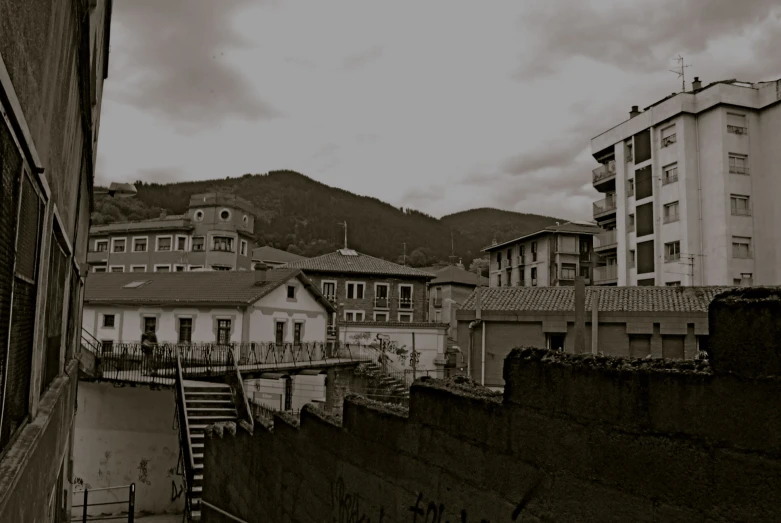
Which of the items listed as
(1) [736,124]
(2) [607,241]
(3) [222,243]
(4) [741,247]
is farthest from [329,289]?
(1) [736,124]

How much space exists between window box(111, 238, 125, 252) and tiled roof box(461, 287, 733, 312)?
4192cm

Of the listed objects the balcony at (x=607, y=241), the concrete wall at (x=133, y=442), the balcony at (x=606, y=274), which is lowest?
the concrete wall at (x=133, y=442)

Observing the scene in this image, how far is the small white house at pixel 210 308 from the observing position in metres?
31.0

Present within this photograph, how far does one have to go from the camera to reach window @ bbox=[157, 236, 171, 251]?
58375mm

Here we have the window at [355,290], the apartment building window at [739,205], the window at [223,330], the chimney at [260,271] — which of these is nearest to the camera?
the window at [223,330]

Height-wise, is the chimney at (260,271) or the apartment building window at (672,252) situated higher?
the apartment building window at (672,252)

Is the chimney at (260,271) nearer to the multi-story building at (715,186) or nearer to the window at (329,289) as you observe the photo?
the window at (329,289)

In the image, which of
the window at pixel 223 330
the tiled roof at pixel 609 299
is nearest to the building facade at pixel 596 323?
the tiled roof at pixel 609 299

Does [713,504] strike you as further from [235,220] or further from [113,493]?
[235,220]

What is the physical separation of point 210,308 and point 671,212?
27522 mm

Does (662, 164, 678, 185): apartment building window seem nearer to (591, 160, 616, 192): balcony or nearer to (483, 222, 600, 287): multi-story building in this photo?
(591, 160, 616, 192): balcony

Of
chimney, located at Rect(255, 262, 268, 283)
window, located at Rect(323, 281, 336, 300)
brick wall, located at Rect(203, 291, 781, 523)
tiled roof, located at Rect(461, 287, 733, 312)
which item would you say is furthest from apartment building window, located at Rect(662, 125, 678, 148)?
brick wall, located at Rect(203, 291, 781, 523)

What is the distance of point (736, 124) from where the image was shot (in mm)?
35438

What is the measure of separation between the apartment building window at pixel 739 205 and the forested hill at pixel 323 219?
6705 centimetres
